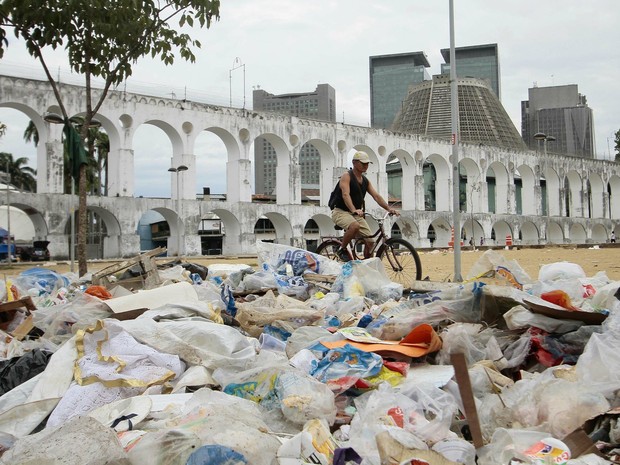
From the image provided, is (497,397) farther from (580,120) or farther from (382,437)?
(580,120)

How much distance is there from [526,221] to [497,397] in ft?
119

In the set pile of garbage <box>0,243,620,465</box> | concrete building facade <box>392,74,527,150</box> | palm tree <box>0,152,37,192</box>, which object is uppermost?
concrete building facade <box>392,74,527,150</box>

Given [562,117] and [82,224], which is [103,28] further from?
[562,117]

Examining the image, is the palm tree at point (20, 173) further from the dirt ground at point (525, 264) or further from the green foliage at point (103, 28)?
the green foliage at point (103, 28)

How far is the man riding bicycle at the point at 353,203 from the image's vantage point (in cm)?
587

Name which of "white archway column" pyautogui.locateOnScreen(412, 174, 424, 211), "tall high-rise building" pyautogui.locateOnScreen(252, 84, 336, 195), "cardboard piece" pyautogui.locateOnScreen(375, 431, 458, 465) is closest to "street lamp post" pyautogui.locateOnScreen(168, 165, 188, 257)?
"white archway column" pyautogui.locateOnScreen(412, 174, 424, 211)

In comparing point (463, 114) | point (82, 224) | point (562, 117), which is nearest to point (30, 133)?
point (82, 224)

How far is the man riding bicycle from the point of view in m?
5.87

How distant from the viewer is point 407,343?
109 inches

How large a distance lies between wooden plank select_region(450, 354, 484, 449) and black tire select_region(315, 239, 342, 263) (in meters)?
4.58

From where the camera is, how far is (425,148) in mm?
31984

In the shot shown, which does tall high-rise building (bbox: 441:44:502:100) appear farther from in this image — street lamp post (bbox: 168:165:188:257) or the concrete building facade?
street lamp post (bbox: 168:165:188:257)

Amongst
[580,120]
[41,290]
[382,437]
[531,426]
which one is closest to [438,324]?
[531,426]

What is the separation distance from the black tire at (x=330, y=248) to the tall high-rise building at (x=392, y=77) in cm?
9901
